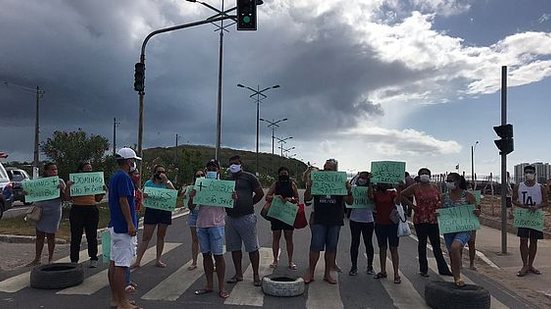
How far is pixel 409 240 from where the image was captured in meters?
14.9

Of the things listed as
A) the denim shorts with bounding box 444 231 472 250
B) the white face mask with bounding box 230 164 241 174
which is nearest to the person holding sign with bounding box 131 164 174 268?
the white face mask with bounding box 230 164 241 174

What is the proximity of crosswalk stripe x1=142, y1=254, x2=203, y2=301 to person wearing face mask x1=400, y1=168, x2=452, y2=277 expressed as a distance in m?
3.74

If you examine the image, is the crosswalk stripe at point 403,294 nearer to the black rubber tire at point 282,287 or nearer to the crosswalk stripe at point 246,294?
the black rubber tire at point 282,287

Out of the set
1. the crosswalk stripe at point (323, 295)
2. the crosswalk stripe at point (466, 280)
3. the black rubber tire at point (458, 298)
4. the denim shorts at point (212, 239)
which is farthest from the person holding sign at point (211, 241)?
the crosswalk stripe at point (466, 280)

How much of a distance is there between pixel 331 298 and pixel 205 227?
6.82 feet

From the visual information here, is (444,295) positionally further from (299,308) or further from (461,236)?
(299,308)

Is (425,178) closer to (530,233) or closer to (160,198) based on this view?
(530,233)

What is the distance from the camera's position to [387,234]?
9.11 meters

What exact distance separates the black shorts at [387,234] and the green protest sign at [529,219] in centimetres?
262

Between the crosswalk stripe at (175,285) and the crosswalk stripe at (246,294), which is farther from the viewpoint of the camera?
the crosswalk stripe at (175,285)

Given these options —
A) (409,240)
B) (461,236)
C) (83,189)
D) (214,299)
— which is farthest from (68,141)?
(461,236)

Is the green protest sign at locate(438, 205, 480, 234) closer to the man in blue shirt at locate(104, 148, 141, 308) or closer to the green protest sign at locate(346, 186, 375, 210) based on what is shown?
the green protest sign at locate(346, 186, 375, 210)

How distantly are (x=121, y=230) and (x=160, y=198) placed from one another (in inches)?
105

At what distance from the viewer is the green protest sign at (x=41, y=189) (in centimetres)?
936
